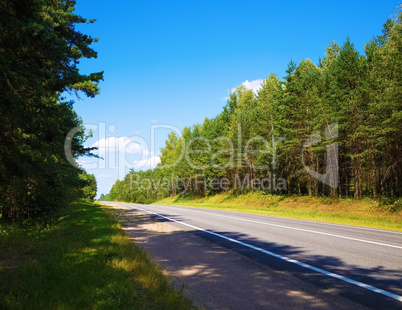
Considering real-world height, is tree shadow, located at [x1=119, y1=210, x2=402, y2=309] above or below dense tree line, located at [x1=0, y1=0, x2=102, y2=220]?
below

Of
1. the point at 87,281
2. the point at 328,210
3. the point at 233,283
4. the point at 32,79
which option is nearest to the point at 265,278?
the point at 233,283

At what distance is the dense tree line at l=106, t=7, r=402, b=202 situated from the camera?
22.4 m

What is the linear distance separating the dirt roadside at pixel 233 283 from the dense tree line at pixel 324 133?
750 inches

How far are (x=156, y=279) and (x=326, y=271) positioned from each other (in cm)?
349

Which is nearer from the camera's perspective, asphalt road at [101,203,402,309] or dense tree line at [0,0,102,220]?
asphalt road at [101,203,402,309]

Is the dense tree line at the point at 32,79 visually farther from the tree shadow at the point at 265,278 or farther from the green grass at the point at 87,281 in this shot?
the tree shadow at the point at 265,278

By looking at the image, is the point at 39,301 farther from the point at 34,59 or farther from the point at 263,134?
the point at 263,134

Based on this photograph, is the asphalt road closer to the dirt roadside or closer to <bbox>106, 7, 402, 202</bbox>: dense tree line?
the dirt roadside

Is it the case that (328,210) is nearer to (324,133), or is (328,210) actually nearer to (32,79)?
(324,133)

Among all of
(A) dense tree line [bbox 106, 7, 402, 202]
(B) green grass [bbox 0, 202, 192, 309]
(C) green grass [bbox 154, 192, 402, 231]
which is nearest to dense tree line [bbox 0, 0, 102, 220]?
(B) green grass [bbox 0, 202, 192, 309]

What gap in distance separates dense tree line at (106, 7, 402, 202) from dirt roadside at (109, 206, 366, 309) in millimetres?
19048

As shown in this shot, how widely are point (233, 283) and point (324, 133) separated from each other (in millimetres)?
25839

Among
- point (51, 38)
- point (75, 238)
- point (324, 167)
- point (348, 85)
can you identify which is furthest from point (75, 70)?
point (324, 167)

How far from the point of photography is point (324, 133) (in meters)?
27.4
